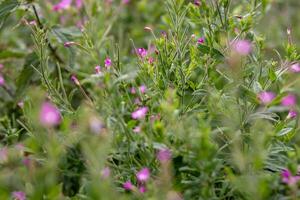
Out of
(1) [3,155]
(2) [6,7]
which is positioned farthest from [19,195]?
(2) [6,7]

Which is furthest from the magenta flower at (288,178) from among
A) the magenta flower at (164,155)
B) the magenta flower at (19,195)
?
the magenta flower at (19,195)

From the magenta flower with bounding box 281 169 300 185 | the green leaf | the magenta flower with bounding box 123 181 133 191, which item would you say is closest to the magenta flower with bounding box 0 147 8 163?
the magenta flower with bounding box 123 181 133 191

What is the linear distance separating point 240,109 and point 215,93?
8cm

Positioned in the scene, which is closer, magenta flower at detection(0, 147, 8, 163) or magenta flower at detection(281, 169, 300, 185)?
magenta flower at detection(281, 169, 300, 185)

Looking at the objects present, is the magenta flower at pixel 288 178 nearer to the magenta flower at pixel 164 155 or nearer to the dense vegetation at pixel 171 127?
the dense vegetation at pixel 171 127

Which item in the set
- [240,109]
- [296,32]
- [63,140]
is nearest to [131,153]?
[63,140]

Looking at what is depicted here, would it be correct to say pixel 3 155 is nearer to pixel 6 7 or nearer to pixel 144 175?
pixel 144 175

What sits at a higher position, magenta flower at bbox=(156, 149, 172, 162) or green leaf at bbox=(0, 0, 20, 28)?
green leaf at bbox=(0, 0, 20, 28)

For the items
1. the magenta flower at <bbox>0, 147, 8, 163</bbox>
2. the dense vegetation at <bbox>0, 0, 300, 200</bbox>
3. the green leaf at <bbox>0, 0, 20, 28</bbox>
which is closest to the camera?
the dense vegetation at <bbox>0, 0, 300, 200</bbox>

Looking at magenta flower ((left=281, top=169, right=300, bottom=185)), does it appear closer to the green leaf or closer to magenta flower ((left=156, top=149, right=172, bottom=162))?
magenta flower ((left=156, top=149, right=172, bottom=162))

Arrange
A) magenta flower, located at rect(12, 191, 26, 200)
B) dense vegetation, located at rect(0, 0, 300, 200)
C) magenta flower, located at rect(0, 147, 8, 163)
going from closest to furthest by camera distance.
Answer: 1. dense vegetation, located at rect(0, 0, 300, 200)
2. magenta flower, located at rect(12, 191, 26, 200)
3. magenta flower, located at rect(0, 147, 8, 163)

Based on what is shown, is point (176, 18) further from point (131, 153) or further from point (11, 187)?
point (11, 187)

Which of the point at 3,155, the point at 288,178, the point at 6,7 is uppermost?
the point at 6,7

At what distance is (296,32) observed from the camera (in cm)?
293
